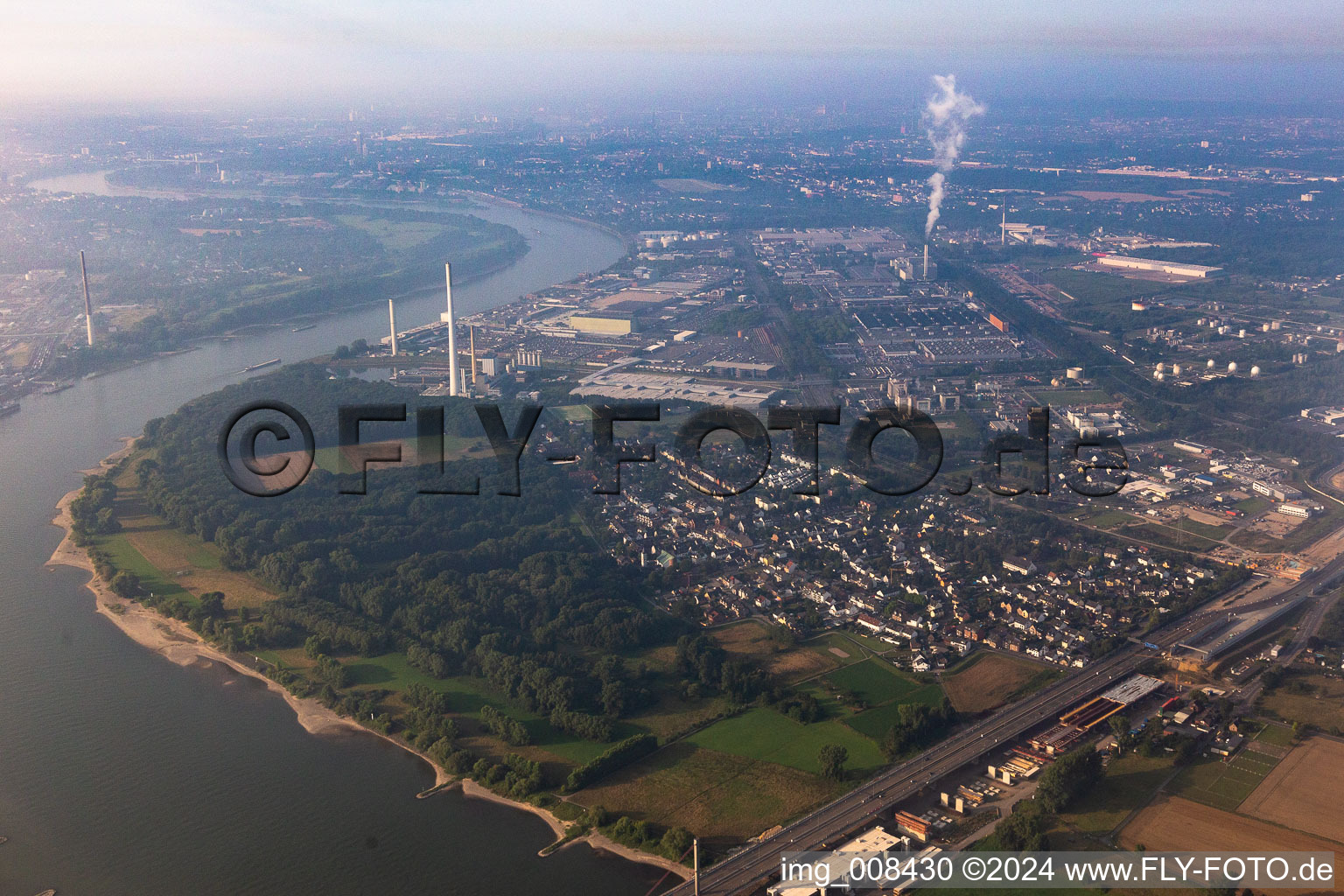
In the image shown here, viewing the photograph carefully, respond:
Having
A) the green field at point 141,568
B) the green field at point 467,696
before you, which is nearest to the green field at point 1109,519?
the green field at point 467,696

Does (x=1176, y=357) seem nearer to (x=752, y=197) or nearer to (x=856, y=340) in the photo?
(x=856, y=340)

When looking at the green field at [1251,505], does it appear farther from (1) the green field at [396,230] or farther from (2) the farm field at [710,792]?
(1) the green field at [396,230]

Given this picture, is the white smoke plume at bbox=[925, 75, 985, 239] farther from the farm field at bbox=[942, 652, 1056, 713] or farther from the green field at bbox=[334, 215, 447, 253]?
the farm field at bbox=[942, 652, 1056, 713]

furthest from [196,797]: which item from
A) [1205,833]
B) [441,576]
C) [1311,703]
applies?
[1311,703]

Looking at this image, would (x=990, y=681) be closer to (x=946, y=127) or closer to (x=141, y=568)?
(x=141, y=568)

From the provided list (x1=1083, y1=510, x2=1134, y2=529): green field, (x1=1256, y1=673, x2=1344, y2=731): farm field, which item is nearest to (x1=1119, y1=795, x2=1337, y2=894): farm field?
(x1=1256, y1=673, x2=1344, y2=731): farm field
